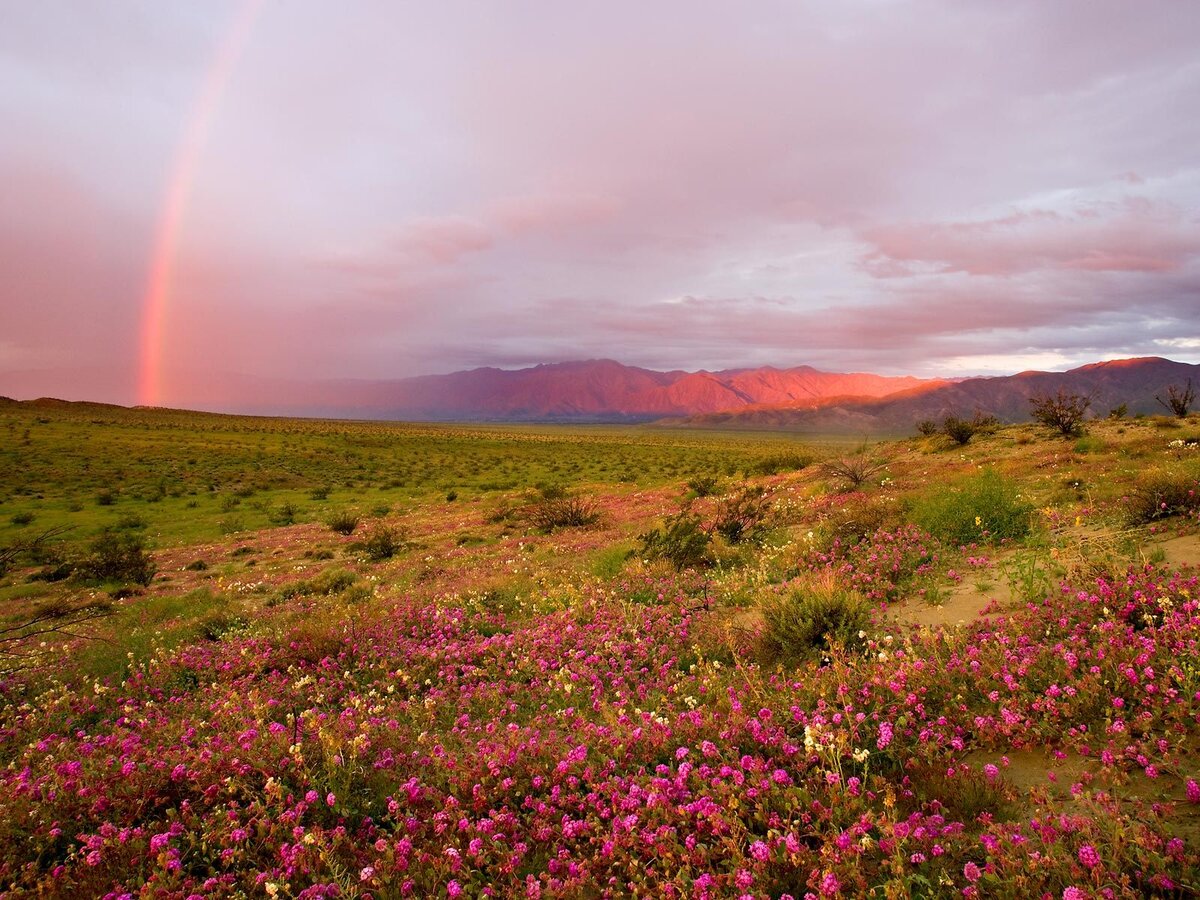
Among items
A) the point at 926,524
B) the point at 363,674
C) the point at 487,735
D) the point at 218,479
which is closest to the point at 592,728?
the point at 487,735

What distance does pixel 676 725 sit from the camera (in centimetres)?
457

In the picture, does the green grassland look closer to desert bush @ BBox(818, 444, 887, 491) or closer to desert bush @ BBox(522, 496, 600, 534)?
desert bush @ BBox(818, 444, 887, 491)

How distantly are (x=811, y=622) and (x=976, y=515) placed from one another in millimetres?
5888

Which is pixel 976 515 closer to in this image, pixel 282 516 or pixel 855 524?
pixel 855 524

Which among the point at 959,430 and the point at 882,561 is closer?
the point at 882,561

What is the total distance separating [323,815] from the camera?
4031 mm

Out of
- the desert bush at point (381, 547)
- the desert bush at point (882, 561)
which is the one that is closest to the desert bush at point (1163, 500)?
the desert bush at point (882, 561)

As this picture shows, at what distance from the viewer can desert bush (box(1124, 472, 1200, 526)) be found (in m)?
8.07

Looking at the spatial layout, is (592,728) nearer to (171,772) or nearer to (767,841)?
(767,841)

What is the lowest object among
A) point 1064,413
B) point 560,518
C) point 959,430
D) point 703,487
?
point 560,518

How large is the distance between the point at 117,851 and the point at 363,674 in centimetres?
372

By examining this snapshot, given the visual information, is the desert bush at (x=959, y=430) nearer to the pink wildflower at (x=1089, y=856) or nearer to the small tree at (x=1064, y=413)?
the small tree at (x=1064, y=413)

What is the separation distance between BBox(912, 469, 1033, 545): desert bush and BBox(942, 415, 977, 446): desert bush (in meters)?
19.2

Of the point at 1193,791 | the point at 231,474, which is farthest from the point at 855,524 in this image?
the point at 231,474
